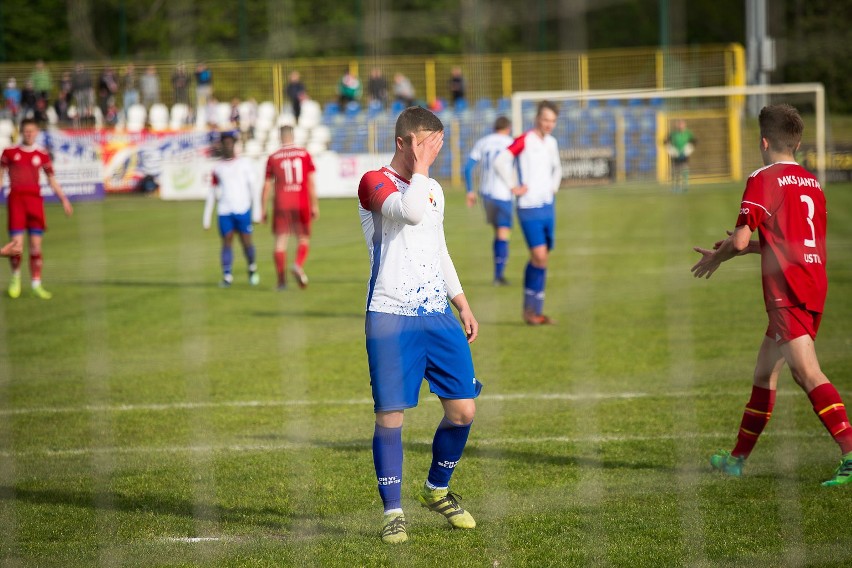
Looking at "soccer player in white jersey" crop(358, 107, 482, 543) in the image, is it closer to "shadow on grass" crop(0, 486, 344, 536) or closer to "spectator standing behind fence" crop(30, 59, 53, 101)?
"shadow on grass" crop(0, 486, 344, 536)

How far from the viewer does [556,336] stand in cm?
1053

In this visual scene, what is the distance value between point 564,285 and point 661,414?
23.3 feet

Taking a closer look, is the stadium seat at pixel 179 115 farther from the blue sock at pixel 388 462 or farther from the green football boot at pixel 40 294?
the blue sock at pixel 388 462

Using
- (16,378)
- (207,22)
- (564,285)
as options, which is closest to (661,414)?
(16,378)

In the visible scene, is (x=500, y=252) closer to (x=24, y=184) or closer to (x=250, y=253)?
(x=250, y=253)

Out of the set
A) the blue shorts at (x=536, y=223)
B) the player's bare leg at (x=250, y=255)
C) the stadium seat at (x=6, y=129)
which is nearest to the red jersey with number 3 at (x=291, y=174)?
the player's bare leg at (x=250, y=255)

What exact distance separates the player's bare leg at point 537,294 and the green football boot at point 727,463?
16.9 feet

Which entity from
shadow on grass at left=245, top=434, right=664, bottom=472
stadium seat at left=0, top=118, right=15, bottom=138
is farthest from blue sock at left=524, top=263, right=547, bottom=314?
stadium seat at left=0, top=118, right=15, bottom=138

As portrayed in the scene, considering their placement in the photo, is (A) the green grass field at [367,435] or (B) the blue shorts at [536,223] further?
(B) the blue shorts at [536,223]

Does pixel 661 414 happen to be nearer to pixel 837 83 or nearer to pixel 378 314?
pixel 378 314

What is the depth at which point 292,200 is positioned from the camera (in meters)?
14.6

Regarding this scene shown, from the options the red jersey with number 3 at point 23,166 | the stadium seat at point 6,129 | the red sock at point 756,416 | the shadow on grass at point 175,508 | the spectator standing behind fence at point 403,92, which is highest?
the spectator standing behind fence at point 403,92

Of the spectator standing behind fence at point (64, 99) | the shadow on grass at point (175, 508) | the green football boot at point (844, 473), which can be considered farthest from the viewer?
the spectator standing behind fence at point (64, 99)

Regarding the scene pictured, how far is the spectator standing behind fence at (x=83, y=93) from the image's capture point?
24938 mm
